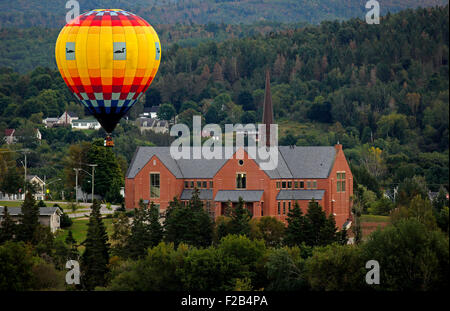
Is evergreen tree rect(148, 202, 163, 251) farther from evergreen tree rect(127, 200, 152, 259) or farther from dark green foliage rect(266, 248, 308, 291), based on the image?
dark green foliage rect(266, 248, 308, 291)

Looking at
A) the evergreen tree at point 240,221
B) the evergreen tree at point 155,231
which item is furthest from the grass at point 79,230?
the evergreen tree at point 240,221

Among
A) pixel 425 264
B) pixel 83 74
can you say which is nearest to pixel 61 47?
pixel 83 74

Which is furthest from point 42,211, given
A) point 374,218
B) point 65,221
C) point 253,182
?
point 374,218

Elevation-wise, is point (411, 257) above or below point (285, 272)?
above

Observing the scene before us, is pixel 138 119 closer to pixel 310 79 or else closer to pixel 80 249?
pixel 310 79

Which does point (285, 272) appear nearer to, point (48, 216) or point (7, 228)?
point (7, 228)
